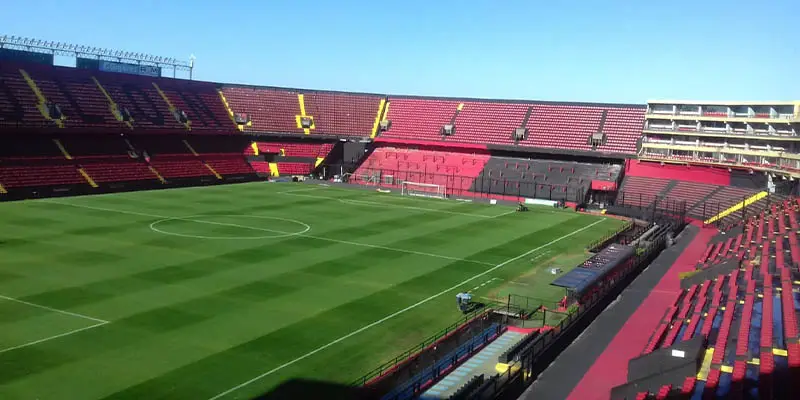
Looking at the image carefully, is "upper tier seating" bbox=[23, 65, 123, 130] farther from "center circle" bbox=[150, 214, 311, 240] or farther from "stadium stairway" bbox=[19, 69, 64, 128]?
"center circle" bbox=[150, 214, 311, 240]

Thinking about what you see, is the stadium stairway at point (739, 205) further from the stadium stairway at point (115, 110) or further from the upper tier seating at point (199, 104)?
the stadium stairway at point (115, 110)

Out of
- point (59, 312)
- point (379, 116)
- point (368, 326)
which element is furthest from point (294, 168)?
point (368, 326)

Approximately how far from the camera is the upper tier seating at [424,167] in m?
68.0

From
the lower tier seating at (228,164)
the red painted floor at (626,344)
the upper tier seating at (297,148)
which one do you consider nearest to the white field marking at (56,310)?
the red painted floor at (626,344)

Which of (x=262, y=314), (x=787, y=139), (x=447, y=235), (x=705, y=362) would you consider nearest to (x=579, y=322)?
(x=705, y=362)

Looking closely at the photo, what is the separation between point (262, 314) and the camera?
23.7 metres

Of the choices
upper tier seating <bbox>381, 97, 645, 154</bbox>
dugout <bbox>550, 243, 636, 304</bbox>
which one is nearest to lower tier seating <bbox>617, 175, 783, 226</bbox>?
upper tier seating <bbox>381, 97, 645, 154</bbox>

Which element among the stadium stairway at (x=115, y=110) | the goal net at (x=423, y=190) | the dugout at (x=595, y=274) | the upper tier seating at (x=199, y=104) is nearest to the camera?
the dugout at (x=595, y=274)

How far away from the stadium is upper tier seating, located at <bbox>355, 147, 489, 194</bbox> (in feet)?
0.94

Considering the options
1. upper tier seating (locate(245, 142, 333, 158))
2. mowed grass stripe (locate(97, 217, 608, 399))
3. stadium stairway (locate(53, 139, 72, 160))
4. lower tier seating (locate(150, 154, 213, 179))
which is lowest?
mowed grass stripe (locate(97, 217, 608, 399))

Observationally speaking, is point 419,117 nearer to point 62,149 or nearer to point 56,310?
point 62,149

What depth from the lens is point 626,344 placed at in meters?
22.2

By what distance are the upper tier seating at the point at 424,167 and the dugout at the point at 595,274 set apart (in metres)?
33.5

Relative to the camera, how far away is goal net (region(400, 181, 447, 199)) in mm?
62338
